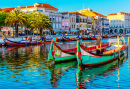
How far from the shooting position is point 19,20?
6406cm

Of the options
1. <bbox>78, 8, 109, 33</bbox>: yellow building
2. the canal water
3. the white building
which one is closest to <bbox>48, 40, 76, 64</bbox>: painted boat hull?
the canal water

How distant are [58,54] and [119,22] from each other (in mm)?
152081

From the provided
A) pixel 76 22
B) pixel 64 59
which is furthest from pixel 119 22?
pixel 64 59

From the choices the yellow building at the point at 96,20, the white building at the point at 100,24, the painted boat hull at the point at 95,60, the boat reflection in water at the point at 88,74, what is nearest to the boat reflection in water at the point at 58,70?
the boat reflection in water at the point at 88,74

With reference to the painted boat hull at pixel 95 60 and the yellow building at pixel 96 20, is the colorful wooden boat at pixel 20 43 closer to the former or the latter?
the painted boat hull at pixel 95 60

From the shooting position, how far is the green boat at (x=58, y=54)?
2628 centimetres

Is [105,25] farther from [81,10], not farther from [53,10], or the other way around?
[53,10]

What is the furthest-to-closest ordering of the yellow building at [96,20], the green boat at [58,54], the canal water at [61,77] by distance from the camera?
the yellow building at [96,20] < the green boat at [58,54] < the canal water at [61,77]

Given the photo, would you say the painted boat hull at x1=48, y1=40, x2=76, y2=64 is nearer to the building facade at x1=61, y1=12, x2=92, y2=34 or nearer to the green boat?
the green boat

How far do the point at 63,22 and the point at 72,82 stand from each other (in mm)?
86621

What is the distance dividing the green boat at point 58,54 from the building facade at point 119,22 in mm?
147918

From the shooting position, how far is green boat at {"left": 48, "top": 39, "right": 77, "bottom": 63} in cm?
2628

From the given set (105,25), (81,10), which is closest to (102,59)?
(81,10)

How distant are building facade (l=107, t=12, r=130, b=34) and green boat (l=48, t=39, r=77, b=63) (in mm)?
147918
